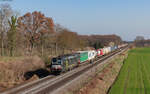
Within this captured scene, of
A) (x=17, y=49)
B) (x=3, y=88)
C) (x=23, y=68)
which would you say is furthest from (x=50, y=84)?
(x=17, y=49)

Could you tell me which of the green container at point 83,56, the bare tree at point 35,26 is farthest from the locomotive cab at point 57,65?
the bare tree at point 35,26

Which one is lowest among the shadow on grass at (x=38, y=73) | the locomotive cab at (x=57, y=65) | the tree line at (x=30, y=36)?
the shadow on grass at (x=38, y=73)

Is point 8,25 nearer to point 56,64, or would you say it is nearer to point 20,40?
point 20,40

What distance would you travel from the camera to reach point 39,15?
2120 inches

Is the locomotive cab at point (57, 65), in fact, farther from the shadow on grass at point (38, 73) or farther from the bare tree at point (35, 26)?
the bare tree at point (35, 26)

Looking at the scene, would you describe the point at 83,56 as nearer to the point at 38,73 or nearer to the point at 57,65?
the point at 38,73

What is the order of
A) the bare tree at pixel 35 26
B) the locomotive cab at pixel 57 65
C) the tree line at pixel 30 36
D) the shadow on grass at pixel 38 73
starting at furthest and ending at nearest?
1. the bare tree at pixel 35 26
2. the tree line at pixel 30 36
3. the shadow on grass at pixel 38 73
4. the locomotive cab at pixel 57 65

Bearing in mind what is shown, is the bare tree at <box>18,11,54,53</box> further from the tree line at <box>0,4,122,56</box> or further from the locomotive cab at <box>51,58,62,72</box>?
the locomotive cab at <box>51,58,62,72</box>

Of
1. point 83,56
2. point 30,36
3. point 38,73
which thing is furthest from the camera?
point 30,36

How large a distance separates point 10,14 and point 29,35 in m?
12.0

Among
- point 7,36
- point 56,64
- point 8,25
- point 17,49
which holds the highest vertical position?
point 8,25

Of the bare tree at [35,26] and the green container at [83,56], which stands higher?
the bare tree at [35,26]

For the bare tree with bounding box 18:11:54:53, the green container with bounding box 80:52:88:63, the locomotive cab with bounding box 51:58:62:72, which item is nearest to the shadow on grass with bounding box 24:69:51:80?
the locomotive cab with bounding box 51:58:62:72

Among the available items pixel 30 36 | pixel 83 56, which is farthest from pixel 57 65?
pixel 30 36
